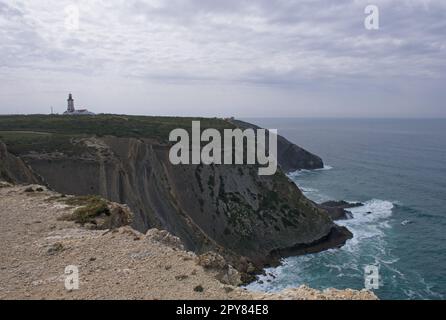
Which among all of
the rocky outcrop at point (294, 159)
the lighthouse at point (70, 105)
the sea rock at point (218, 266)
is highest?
the lighthouse at point (70, 105)

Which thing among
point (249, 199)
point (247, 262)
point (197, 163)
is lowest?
point (247, 262)

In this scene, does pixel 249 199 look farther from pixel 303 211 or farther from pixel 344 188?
pixel 344 188

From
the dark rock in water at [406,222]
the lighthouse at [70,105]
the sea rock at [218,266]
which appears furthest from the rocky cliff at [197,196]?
the lighthouse at [70,105]

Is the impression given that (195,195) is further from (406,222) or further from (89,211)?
(89,211)

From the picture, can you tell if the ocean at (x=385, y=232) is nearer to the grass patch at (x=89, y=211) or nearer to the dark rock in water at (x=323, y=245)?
the dark rock in water at (x=323, y=245)

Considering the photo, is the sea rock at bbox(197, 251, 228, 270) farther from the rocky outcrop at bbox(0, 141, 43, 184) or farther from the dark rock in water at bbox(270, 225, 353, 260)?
the dark rock in water at bbox(270, 225, 353, 260)

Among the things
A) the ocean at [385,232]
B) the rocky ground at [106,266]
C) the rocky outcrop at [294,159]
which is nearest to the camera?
the rocky ground at [106,266]
